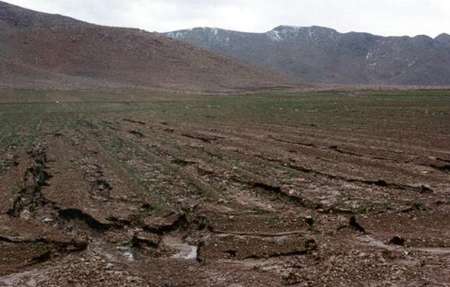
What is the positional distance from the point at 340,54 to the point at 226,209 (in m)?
165

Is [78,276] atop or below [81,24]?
below

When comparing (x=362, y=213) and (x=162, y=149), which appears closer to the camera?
(x=362, y=213)

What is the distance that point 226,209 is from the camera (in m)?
10.6

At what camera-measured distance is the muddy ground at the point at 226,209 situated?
763 cm

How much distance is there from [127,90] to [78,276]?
55358 mm

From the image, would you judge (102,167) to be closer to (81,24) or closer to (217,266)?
(217,266)

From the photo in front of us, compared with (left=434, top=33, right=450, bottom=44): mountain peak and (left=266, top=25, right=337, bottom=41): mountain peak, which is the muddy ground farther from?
(left=434, top=33, right=450, bottom=44): mountain peak

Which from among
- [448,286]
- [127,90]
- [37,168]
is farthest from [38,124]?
[127,90]

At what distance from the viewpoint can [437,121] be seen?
26516mm

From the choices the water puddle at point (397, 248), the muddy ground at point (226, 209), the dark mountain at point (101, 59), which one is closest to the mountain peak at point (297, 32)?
the dark mountain at point (101, 59)

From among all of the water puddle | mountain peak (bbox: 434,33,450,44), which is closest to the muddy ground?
the water puddle

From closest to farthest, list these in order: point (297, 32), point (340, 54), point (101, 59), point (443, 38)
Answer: point (101, 59), point (340, 54), point (443, 38), point (297, 32)

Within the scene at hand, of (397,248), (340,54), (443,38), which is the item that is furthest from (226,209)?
(443,38)

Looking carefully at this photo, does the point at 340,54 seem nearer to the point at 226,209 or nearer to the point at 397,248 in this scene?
the point at 226,209
